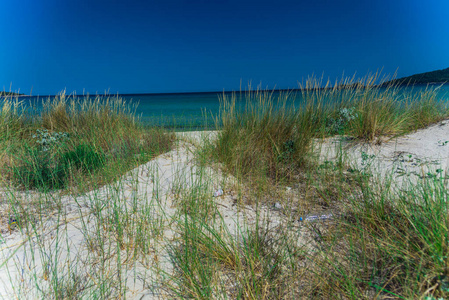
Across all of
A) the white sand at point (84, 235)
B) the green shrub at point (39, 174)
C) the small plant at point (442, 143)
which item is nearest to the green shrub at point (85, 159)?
the green shrub at point (39, 174)

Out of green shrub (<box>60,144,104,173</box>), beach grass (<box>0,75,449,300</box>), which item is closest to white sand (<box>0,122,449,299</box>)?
beach grass (<box>0,75,449,300</box>)

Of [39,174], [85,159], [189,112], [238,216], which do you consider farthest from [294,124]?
[189,112]

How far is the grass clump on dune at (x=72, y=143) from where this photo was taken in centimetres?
298

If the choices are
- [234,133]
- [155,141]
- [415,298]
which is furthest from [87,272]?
[155,141]

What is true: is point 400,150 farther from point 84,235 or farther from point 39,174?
point 39,174

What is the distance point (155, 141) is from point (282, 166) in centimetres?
195

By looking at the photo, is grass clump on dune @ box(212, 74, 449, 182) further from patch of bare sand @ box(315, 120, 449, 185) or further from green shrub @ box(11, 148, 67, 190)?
green shrub @ box(11, 148, 67, 190)

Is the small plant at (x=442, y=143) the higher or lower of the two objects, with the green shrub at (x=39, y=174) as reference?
higher

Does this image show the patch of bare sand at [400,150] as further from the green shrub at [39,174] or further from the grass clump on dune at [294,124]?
the green shrub at [39,174]

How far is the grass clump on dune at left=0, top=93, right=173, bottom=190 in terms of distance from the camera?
298 cm

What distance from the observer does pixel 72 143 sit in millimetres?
4004

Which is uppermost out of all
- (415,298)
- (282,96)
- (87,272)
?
(282,96)

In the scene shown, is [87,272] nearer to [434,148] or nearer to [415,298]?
[415,298]

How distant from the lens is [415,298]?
120 cm
